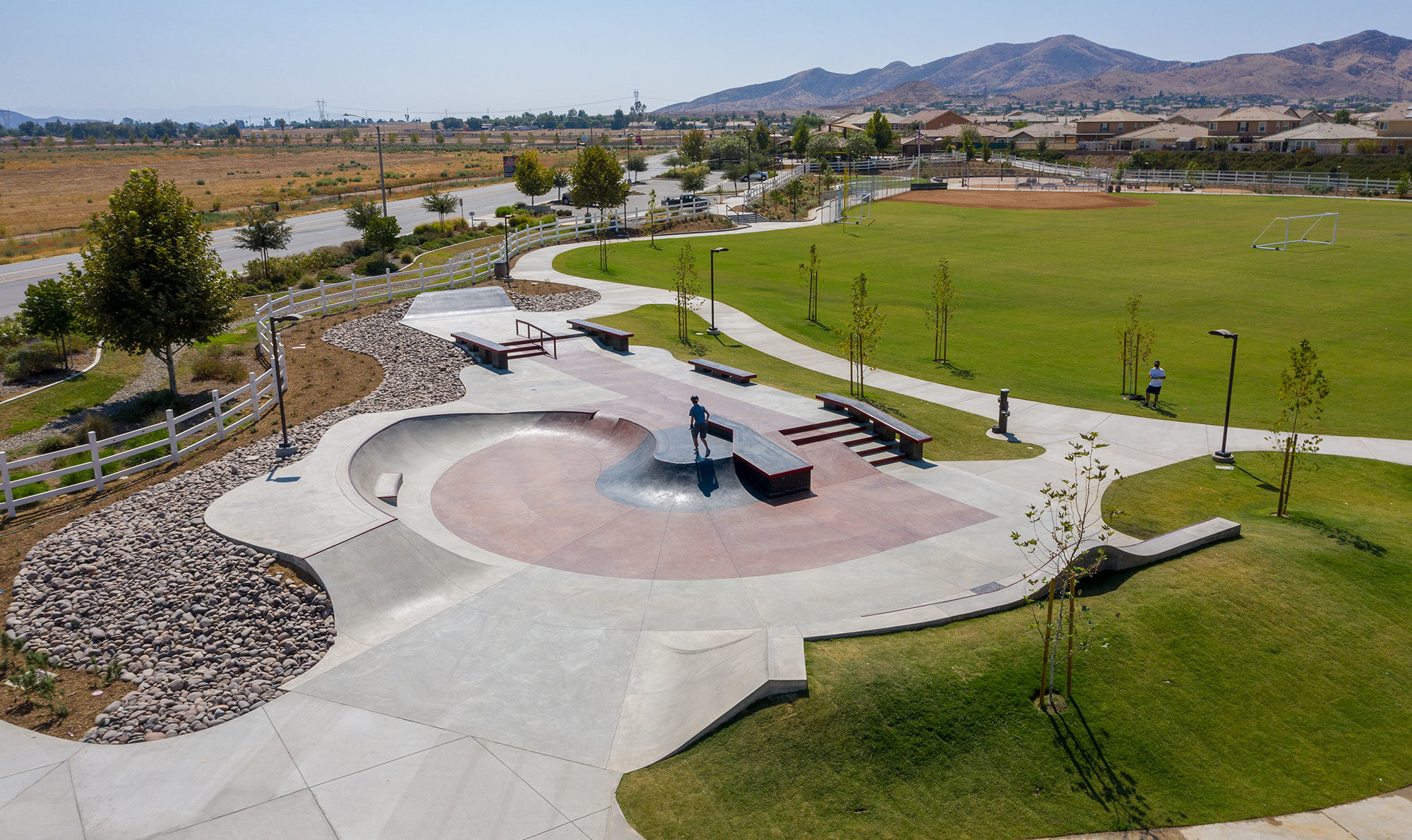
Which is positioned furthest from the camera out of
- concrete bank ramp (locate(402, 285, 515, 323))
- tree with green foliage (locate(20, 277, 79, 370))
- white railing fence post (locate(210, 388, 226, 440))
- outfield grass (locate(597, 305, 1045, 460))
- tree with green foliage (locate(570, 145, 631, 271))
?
tree with green foliage (locate(570, 145, 631, 271))

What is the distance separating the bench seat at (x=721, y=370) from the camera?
2609 cm

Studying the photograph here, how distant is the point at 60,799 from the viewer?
9.74m

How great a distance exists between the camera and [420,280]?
128 feet

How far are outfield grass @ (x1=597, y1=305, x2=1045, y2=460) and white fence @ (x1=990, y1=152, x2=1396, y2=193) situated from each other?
268 ft

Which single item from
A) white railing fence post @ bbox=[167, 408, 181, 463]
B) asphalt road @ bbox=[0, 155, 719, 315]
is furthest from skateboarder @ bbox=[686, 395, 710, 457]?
asphalt road @ bbox=[0, 155, 719, 315]

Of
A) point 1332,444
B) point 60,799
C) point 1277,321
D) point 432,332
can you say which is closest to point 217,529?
point 60,799

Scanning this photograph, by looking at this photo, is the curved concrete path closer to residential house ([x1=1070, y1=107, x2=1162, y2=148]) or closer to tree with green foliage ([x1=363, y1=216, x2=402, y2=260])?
tree with green foliage ([x1=363, y1=216, x2=402, y2=260])

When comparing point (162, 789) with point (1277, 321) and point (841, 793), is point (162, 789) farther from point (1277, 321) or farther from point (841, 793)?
point (1277, 321)

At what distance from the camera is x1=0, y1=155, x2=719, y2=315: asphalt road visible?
1882 inches

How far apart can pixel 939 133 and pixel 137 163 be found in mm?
148541

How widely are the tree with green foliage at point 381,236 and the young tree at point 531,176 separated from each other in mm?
24467

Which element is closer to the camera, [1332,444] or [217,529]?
[217,529]

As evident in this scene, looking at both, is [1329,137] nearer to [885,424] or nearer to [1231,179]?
[1231,179]

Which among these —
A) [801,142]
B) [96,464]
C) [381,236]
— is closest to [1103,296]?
[96,464]
